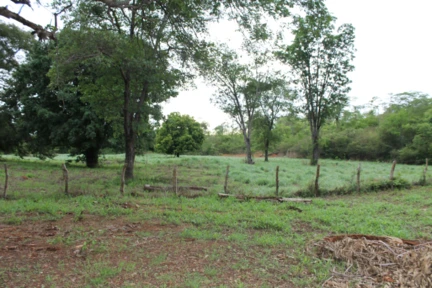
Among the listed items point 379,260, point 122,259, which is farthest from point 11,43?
point 379,260

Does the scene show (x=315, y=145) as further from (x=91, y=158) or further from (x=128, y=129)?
(x=128, y=129)

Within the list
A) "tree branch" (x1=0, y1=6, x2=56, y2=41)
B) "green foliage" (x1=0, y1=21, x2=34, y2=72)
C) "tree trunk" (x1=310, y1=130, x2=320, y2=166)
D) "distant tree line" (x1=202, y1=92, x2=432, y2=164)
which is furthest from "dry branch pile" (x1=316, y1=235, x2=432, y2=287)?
"distant tree line" (x1=202, y1=92, x2=432, y2=164)

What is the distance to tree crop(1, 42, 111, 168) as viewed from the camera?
19.4m

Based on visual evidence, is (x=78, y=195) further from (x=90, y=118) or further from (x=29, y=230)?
(x=90, y=118)

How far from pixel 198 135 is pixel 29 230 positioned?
46702mm

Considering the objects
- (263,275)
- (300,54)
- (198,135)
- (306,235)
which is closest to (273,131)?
(300,54)

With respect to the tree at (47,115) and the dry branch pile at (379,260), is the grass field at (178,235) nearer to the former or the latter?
the dry branch pile at (379,260)

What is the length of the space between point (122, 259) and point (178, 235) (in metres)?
1.58

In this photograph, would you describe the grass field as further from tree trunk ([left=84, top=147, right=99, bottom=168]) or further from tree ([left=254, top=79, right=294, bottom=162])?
tree ([left=254, top=79, right=294, bottom=162])

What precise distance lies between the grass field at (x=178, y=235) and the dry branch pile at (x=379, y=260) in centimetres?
24

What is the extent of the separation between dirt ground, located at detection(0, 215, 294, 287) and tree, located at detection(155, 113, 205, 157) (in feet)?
144

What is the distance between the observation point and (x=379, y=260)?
4.75 metres

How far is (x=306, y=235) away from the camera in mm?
6648

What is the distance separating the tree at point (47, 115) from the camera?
1938cm
